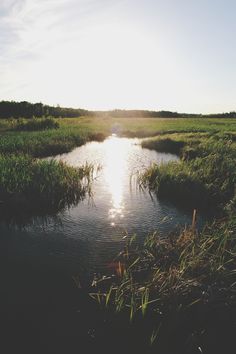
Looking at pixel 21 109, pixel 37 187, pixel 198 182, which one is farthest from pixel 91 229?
pixel 21 109

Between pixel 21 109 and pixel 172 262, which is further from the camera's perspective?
pixel 21 109

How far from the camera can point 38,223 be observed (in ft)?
34.2

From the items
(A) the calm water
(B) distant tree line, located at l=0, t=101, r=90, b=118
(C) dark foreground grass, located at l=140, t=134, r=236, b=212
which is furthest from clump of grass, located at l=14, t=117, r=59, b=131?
(C) dark foreground grass, located at l=140, t=134, r=236, b=212

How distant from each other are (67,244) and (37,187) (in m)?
3.71

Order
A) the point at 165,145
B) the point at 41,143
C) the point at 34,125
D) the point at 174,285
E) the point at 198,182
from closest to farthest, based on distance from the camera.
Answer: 1. the point at 174,285
2. the point at 198,182
3. the point at 41,143
4. the point at 165,145
5. the point at 34,125

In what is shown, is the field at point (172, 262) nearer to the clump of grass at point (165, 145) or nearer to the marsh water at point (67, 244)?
the marsh water at point (67, 244)

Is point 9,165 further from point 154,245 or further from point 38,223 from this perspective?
point 154,245

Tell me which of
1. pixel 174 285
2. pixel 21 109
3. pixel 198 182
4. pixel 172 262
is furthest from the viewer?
pixel 21 109

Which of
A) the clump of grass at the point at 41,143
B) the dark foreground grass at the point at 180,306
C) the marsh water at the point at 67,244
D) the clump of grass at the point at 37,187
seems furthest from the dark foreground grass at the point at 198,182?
the clump of grass at the point at 41,143

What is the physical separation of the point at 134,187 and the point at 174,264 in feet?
26.3

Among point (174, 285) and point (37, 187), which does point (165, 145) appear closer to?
point (37, 187)

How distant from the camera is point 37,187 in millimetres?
11938

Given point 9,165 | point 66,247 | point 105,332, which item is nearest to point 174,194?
point 66,247

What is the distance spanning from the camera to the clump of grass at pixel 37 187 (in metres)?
11.4
